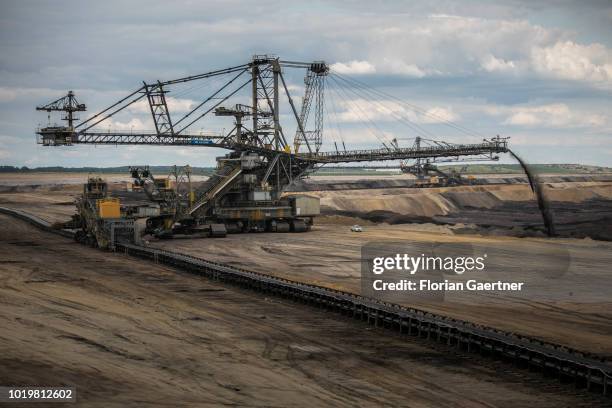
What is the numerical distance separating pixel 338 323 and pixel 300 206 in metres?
42.7

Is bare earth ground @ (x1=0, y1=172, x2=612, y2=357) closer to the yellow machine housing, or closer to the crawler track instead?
the crawler track

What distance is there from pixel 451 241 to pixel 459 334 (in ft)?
121

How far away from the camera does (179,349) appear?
23922 mm

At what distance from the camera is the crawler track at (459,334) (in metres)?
20.4

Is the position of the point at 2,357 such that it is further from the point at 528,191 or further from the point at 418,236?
the point at 528,191

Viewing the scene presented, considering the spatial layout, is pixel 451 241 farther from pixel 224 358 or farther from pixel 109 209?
pixel 224 358

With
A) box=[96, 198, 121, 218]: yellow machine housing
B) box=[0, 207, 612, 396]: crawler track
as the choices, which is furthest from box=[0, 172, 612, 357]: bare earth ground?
box=[96, 198, 121, 218]: yellow machine housing

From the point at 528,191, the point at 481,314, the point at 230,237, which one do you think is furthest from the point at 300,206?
the point at 528,191

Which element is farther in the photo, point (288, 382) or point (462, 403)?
point (288, 382)

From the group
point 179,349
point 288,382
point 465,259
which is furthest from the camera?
point 465,259

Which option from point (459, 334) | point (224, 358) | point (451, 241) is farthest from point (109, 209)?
point (459, 334)

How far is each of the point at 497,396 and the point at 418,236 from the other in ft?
155

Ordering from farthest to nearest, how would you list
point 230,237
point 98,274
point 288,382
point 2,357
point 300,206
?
point 300,206 → point 230,237 → point 98,274 → point 2,357 → point 288,382

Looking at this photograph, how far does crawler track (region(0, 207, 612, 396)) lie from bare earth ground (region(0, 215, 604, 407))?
64 cm
